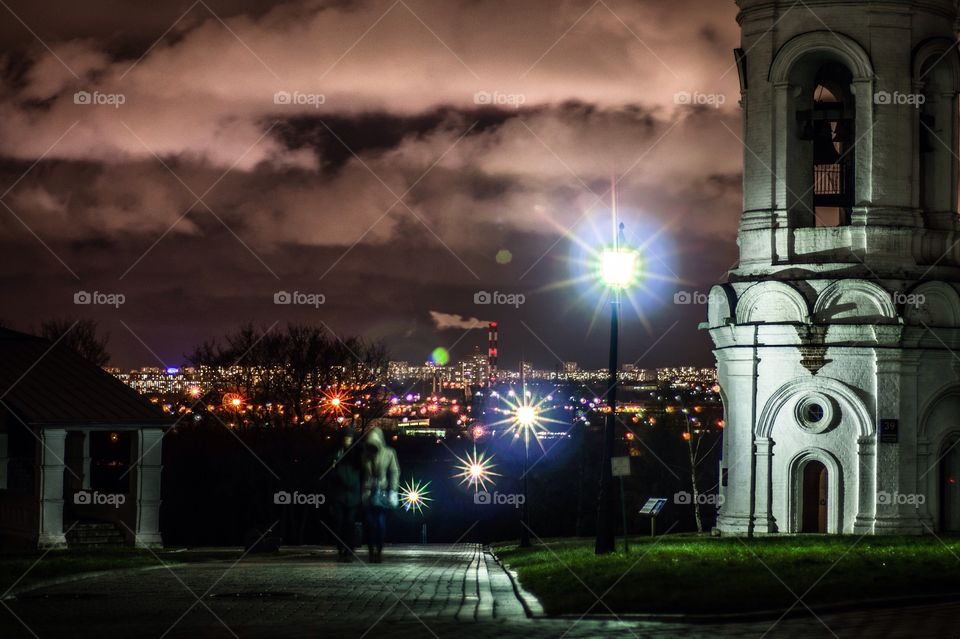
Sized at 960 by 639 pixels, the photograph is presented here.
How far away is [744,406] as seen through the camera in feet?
113

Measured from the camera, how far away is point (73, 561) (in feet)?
75.1

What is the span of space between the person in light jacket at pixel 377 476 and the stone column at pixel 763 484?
49.2 feet

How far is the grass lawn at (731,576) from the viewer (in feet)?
53.0

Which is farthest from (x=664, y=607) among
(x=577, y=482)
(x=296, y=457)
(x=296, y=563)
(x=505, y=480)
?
(x=505, y=480)

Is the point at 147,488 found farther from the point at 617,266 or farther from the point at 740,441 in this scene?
the point at 617,266

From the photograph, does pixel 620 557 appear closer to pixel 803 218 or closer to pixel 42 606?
pixel 42 606

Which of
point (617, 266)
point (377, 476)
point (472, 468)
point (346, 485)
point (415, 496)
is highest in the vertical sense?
point (617, 266)

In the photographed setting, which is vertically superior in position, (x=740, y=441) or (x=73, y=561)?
(x=740, y=441)

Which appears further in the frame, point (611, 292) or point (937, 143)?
point (937, 143)

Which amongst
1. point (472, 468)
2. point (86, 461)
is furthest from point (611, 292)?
point (472, 468)

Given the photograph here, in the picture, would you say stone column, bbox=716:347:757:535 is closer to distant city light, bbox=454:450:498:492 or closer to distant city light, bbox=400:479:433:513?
distant city light, bbox=400:479:433:513

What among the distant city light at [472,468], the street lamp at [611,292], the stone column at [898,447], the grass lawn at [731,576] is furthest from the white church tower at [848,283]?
the distant city light at [472,468]

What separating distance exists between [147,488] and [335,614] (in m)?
20.3

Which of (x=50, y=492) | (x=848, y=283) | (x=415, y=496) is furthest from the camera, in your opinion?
(x=415, y=496)
